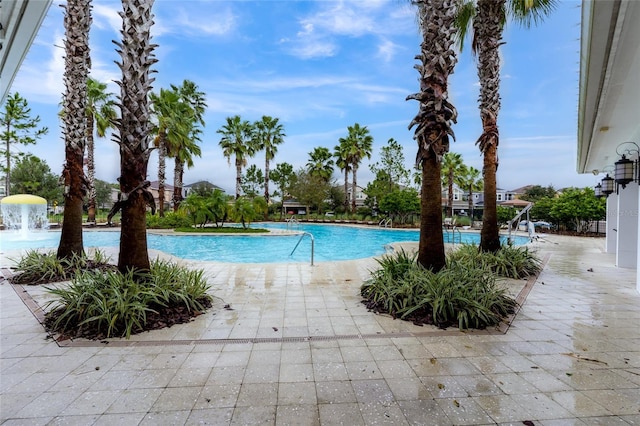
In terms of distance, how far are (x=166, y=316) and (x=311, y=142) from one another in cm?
3177

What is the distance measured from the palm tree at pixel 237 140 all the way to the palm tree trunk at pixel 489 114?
78.5ft

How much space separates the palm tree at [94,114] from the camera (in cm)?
2006

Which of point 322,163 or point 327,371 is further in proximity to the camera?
point 322,163

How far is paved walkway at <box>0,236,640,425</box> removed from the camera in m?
2.44

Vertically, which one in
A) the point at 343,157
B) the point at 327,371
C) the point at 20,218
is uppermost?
the point at 343,157

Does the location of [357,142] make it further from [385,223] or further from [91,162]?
[91,162]

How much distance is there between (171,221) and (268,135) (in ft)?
44.3

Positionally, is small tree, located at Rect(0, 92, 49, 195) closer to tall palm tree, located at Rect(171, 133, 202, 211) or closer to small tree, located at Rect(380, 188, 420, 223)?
tall palm tree, located at Rect(171, 133, 202, 211)

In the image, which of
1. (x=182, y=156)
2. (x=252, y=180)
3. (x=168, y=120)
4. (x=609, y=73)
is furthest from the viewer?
(x=252, y=180)

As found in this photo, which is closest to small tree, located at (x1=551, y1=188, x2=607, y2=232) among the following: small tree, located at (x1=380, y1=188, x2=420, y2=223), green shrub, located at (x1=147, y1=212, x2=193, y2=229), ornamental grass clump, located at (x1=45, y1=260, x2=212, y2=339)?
small tree, located at (x1=380, y1=188, x2=420, y2=223)

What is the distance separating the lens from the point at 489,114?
8.30m

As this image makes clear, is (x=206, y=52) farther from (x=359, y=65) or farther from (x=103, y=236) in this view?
(x=103, y=236)

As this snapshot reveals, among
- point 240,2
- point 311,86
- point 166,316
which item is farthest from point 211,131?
point 166,316

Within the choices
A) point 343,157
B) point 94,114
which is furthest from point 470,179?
point 94,114
